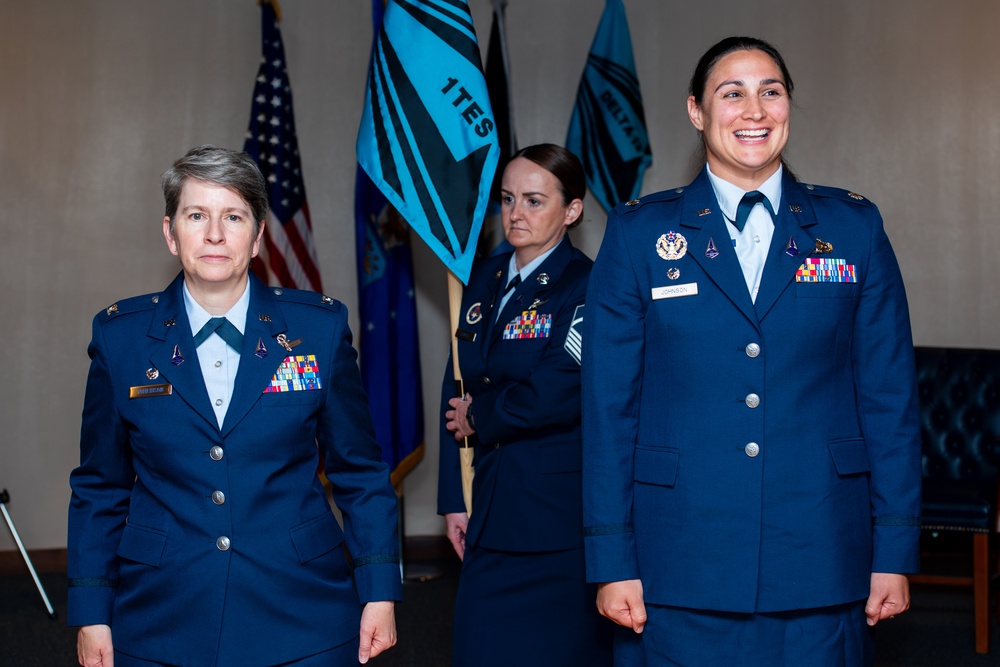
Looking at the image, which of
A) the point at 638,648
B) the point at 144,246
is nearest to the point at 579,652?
the point at 638,648

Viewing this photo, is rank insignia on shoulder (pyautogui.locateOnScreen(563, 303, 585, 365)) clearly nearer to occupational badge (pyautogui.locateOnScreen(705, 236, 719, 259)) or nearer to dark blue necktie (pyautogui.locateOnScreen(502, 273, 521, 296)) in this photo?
dark blue necktie (pyautogui.locateOnScreen(502, 273, 521, 296))

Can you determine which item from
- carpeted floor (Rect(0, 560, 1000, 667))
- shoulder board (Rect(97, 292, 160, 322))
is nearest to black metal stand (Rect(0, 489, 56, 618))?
carpeted floor (Rect(0, 560, 1000, 667))

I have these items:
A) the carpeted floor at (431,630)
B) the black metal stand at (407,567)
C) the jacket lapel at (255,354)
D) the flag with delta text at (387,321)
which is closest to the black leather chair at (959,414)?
the carpeted floor at (431,630)

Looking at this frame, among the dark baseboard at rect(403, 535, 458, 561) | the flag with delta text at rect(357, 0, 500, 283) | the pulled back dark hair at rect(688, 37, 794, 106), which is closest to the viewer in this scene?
the pulled back dark hair at rect(688, 37, 794, 106)

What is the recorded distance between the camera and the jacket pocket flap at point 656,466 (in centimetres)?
185

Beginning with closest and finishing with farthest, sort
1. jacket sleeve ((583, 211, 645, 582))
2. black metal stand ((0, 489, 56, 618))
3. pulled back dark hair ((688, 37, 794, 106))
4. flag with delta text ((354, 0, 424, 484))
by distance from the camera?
jacket sleeve ((583, 211, 645, 582)) < pulled back dark hair ((688, 37, 794, 106)) < black metal stand ((0, 489, 56, 618)) < flag with delta text ((354, 0, 424, 484))

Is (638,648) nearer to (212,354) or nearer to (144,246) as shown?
(212,354)

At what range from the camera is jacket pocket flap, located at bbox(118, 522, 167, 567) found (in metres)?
1.77

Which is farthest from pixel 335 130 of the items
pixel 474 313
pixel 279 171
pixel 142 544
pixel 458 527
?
pixel 142 544

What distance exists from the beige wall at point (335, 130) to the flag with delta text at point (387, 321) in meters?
0.57

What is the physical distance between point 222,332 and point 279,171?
3142 mm

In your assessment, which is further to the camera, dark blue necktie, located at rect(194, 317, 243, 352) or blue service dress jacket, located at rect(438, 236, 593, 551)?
blue service dress jacket, located at rect(438, 236, 593, 551)

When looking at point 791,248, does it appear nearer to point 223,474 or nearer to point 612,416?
point 612,416

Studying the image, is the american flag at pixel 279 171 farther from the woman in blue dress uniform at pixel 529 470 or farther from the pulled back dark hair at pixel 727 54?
the pulled back dark hair at pixel 727 54
